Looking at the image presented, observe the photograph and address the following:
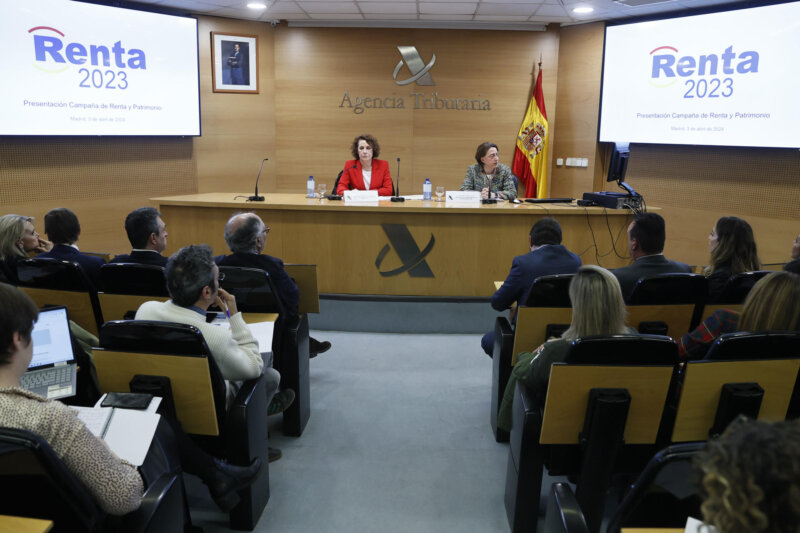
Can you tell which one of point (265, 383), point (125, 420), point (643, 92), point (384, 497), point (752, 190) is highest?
point (643, 92)

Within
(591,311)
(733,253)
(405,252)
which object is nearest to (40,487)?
(591,311)

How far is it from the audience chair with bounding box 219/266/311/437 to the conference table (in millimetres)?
1679

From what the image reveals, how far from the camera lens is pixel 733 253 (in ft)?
10.6

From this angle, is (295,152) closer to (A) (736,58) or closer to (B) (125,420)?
(A) (736,58)

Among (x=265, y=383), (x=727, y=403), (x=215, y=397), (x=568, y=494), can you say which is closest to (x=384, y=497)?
Answer: (x=265, y=383)

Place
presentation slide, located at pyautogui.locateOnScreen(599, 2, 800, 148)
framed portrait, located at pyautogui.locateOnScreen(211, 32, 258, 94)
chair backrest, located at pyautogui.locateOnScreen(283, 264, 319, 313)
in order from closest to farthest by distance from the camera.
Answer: chair backrest, located at pyautogui.locateOnScreen(283, 264, 319, 313), presentation slide, located at pyautogui.locateOnScreen(599, 2, 800, 148), framed portrait, located at pyautogui.locateOnScreen(211, 32, 258, 94)

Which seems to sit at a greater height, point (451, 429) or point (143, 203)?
point (143, 203)

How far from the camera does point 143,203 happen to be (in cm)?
691

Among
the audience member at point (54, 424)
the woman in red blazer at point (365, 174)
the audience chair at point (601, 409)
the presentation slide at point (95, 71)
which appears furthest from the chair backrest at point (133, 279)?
the presentation slide at point (95, 71)

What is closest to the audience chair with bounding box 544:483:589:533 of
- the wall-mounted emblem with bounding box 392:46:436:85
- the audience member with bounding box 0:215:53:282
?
the audience member with bounding box 0:215:53:282

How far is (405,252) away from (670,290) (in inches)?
99.4

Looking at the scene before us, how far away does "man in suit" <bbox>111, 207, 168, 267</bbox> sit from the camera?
323 centimetres

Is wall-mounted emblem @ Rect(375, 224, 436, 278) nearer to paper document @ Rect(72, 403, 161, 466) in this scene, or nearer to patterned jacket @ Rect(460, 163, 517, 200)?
patterned jacket @ Rect(460, 163, 517, 200)

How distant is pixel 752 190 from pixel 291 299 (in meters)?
5.14
